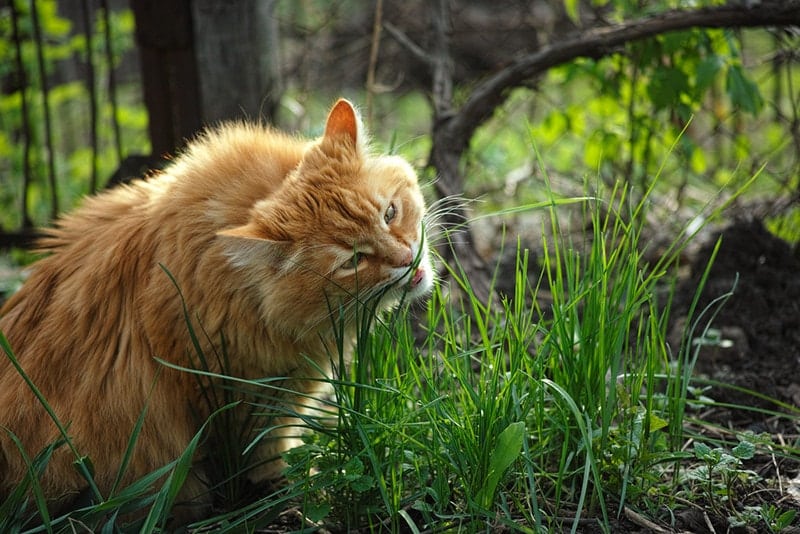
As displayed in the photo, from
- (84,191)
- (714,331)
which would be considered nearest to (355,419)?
(714,331)

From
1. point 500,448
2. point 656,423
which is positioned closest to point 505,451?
point 500,448

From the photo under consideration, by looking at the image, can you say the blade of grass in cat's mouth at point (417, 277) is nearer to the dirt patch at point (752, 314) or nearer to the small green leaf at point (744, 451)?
the small green leaf at point (744, 451)

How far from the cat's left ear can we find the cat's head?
21mm

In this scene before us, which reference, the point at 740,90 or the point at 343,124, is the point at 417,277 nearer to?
the point at 343,124

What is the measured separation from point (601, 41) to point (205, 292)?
1728 millimetres

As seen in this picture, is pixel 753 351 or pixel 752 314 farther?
pixel 752 314

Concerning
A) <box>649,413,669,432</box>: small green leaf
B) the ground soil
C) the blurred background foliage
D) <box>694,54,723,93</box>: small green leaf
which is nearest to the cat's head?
the blurred background foliage

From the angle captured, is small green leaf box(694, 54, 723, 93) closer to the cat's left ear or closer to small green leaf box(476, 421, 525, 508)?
the cat's left ear

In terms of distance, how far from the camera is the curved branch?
8.71ft

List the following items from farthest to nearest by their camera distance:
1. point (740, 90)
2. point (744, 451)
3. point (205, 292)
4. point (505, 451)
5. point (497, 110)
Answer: point (497, 110) < point (740, 90) < point (205, 292) < point (744, 451) < point (505, 451)

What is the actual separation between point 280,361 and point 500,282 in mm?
1534

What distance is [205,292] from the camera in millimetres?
1944

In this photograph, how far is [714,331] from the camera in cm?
252

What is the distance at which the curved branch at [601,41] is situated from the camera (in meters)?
2.65
